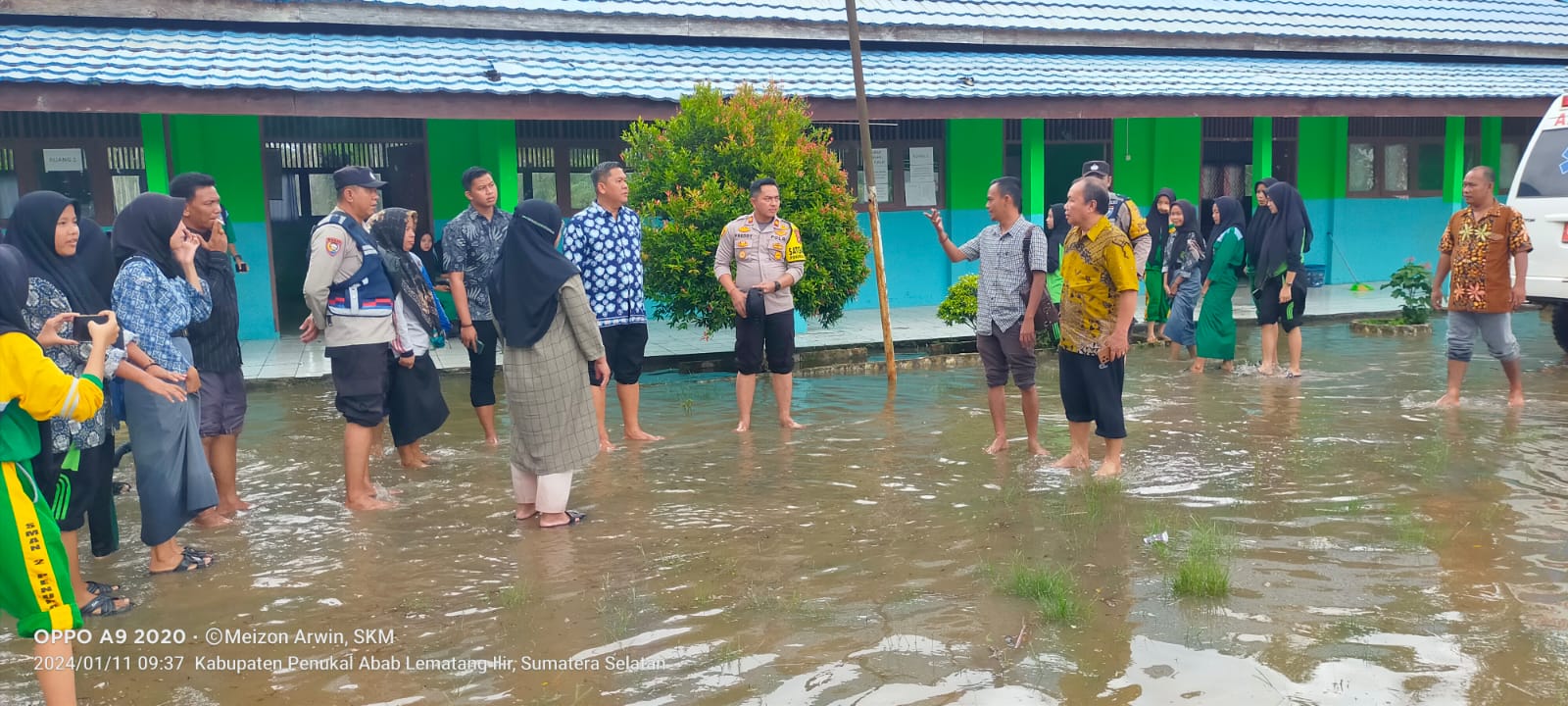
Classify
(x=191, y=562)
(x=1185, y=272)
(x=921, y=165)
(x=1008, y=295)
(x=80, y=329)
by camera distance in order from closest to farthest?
(x=80, y=329) < (x=191, y=562) < (x=1008, y=295) < (x=1185, y=272) < (x=921, y=165)

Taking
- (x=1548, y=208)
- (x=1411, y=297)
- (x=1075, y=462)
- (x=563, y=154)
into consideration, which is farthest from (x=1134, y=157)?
(x=1075, y=462)

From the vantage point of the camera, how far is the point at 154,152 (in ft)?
39.8

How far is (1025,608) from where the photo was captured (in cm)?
457

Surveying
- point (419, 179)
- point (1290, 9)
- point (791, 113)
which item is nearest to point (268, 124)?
point (419, 179)

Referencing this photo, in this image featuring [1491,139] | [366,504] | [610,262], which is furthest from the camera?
[1491,139]

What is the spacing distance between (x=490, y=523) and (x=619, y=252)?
2247mm

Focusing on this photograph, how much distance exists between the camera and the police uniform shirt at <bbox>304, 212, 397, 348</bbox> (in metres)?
6.02

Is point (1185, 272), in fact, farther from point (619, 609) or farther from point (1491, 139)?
point (1491, 139)

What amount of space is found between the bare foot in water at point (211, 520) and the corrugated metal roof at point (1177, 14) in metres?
8.71

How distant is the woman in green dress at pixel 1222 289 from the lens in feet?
33.3

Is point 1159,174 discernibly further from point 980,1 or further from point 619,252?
point 619,252

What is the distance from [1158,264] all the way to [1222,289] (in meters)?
1.40

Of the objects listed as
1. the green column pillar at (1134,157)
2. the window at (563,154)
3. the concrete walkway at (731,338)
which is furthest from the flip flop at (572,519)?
the green column pillar at (1134,157)

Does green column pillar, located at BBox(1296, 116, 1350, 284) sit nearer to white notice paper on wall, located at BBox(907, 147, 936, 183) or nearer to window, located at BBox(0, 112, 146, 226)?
white notice paper on wall, located at BBox(907, 147, 936, 183)
